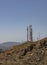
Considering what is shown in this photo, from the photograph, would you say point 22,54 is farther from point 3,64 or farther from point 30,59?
point 3,64

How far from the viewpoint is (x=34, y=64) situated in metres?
23.0

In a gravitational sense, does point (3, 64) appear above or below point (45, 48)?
below

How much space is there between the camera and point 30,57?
26.1 metres

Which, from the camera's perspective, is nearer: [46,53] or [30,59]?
[30,59]

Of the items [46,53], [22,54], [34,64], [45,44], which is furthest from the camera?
[45,44]

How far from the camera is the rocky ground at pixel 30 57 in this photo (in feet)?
78.8

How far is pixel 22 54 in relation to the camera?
29.2m

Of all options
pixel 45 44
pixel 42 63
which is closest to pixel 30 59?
pixel 42 63

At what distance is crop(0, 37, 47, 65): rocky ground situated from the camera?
24020 mm

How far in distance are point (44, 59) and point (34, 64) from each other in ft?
9.89

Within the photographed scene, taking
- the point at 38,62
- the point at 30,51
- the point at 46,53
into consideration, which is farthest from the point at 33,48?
the point at 38,62

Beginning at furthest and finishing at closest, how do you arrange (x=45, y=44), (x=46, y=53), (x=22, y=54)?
(x=45, y=44), (x=22, y=54), (x=46, y=53)

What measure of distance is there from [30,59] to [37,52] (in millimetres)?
2779

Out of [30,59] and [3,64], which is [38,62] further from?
[3,64]
